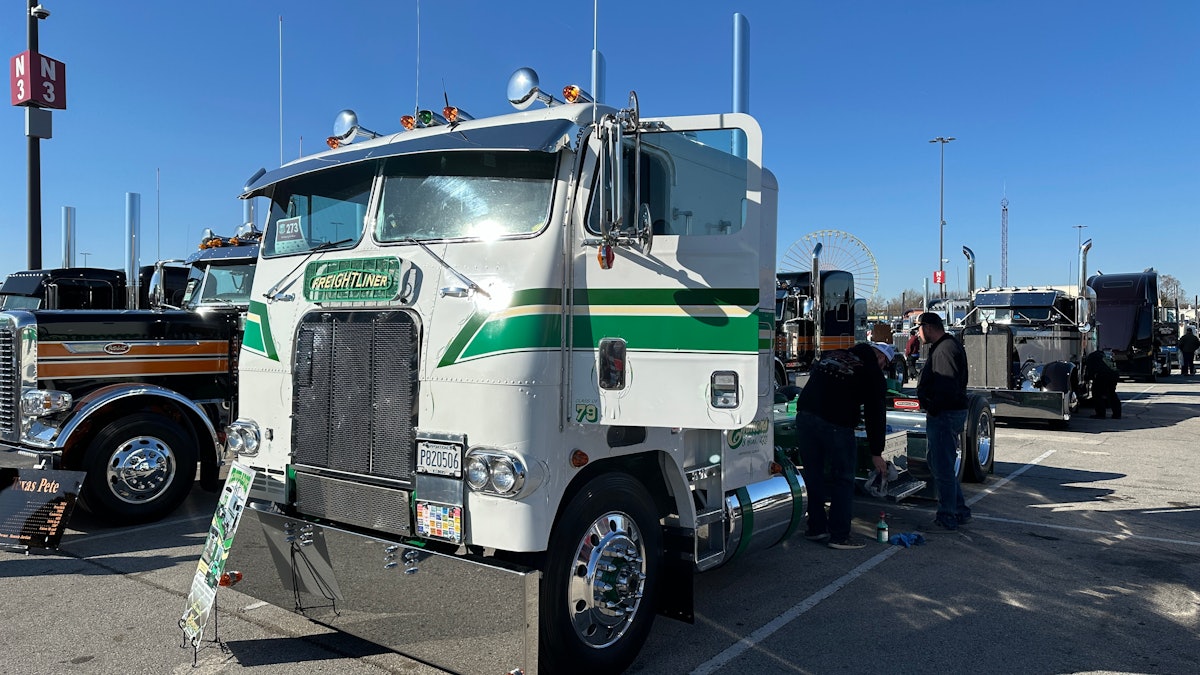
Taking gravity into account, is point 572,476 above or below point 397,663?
above

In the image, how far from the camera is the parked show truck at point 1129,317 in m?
23.9

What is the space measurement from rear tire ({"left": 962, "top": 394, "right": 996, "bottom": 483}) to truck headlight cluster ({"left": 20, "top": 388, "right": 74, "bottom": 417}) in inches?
325

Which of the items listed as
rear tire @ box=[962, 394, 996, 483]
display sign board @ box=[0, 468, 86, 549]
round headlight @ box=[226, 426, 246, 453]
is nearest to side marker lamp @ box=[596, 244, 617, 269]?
round headlight @ box=[226, 426, 246, 453]

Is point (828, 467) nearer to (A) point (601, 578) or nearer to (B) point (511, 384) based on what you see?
(A) point (601, 578)

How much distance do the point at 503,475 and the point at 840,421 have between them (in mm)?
3277

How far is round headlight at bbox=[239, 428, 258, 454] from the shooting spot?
4.30 metres

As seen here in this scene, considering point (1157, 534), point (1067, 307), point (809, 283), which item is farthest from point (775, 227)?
point (809, 283)

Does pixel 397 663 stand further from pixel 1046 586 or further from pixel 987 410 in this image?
pixel 987 410

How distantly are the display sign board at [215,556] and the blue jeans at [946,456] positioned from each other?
5260 mm

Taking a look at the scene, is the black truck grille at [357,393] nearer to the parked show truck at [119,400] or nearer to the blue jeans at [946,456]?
the parked show truck at [119,400]

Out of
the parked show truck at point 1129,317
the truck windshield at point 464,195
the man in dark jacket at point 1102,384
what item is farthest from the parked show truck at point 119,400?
the parked show truck at point 1129,317

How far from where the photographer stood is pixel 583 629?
3.71 m

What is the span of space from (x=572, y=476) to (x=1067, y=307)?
15.7 metres

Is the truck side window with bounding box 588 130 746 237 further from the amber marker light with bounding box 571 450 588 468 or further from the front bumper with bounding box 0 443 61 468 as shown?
the front bumper with bounding box 0 443 61 468
